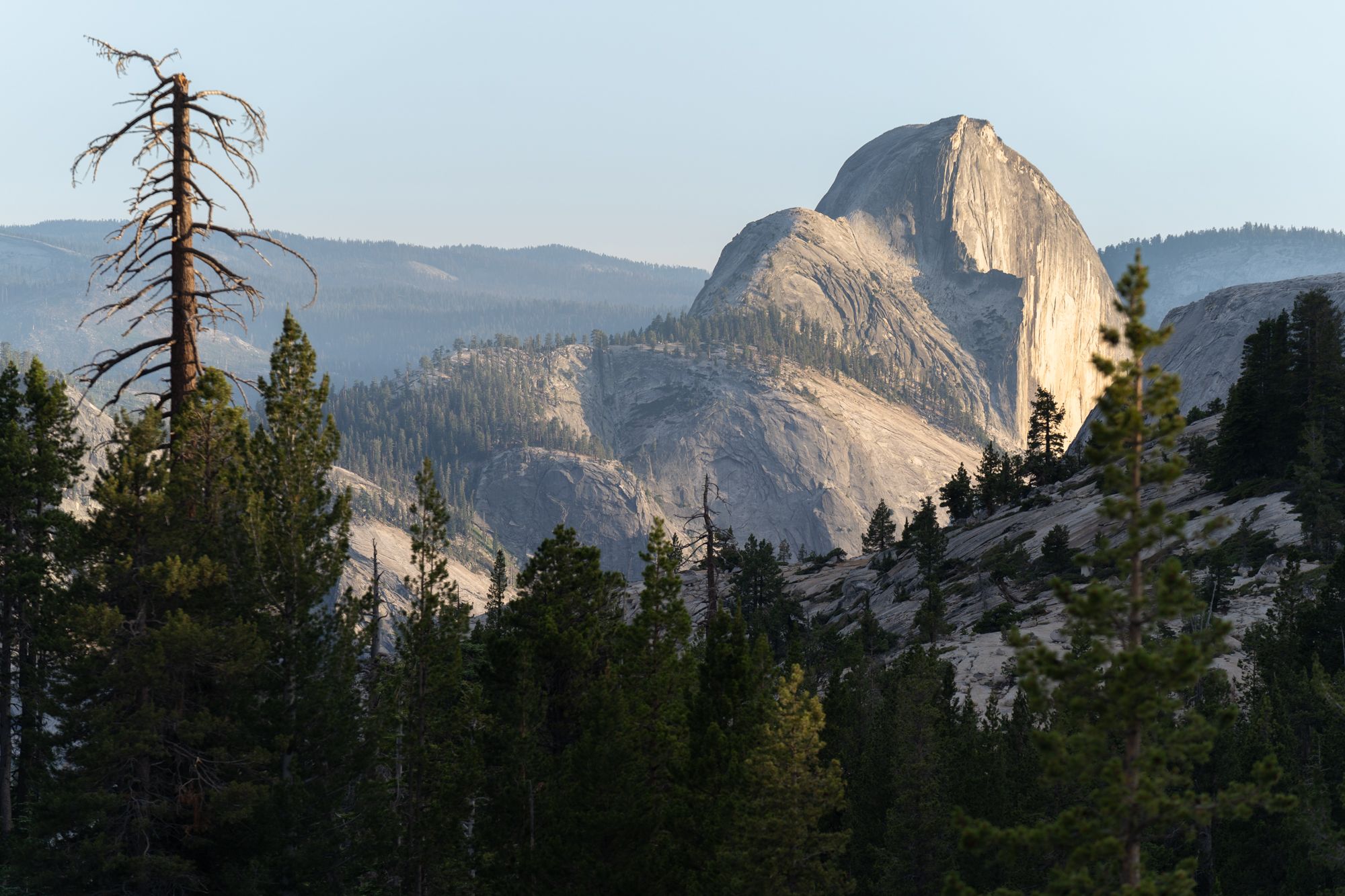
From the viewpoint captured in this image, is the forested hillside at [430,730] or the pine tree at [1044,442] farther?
the pine tree at [1044,442]

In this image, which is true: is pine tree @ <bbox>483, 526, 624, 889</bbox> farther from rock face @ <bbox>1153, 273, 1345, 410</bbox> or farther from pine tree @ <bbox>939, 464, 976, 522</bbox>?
rock face @ <bbox>1153, 273, 1345, 410</bbox>

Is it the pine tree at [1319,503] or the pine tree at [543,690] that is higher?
the pine tree at [1319,503]

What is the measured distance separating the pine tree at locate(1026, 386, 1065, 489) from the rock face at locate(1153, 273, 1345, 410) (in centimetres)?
6008

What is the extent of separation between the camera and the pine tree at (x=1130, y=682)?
14.8 metres

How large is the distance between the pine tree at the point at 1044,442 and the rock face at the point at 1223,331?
60.1 metres

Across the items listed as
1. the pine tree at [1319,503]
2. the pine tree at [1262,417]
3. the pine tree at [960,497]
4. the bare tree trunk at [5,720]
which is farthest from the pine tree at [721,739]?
the pine tree at [960,497]

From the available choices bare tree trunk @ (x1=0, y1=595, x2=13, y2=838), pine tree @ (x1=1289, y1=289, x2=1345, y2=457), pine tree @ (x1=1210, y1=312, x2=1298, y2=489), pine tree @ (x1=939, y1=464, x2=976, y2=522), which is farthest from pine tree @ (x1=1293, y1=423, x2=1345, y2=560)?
bare tree trunk @ (x1=0, y1=595, x2=13, y2=838)

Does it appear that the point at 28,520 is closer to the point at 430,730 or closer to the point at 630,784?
the point at 430,730

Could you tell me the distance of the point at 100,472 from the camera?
88.6 feet

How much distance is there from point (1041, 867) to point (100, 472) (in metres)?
26.3

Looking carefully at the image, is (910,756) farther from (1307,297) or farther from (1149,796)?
(1307,297)

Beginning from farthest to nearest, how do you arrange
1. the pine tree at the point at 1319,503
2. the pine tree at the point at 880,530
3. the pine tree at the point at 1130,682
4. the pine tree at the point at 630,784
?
the pine tree at the point at 880,530 < the pine tree at the point at 1319,503 < the pine tree at the point at 630,784 < the pine tree at the point at 1130,682

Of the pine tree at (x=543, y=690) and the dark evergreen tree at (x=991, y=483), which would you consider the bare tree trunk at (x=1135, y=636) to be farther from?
the dark evergreen tree at (x=991, y=483)

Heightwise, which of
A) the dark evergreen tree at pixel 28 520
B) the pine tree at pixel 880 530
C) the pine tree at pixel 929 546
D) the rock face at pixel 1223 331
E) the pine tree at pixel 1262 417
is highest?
the rock face at pixel 1223 331
